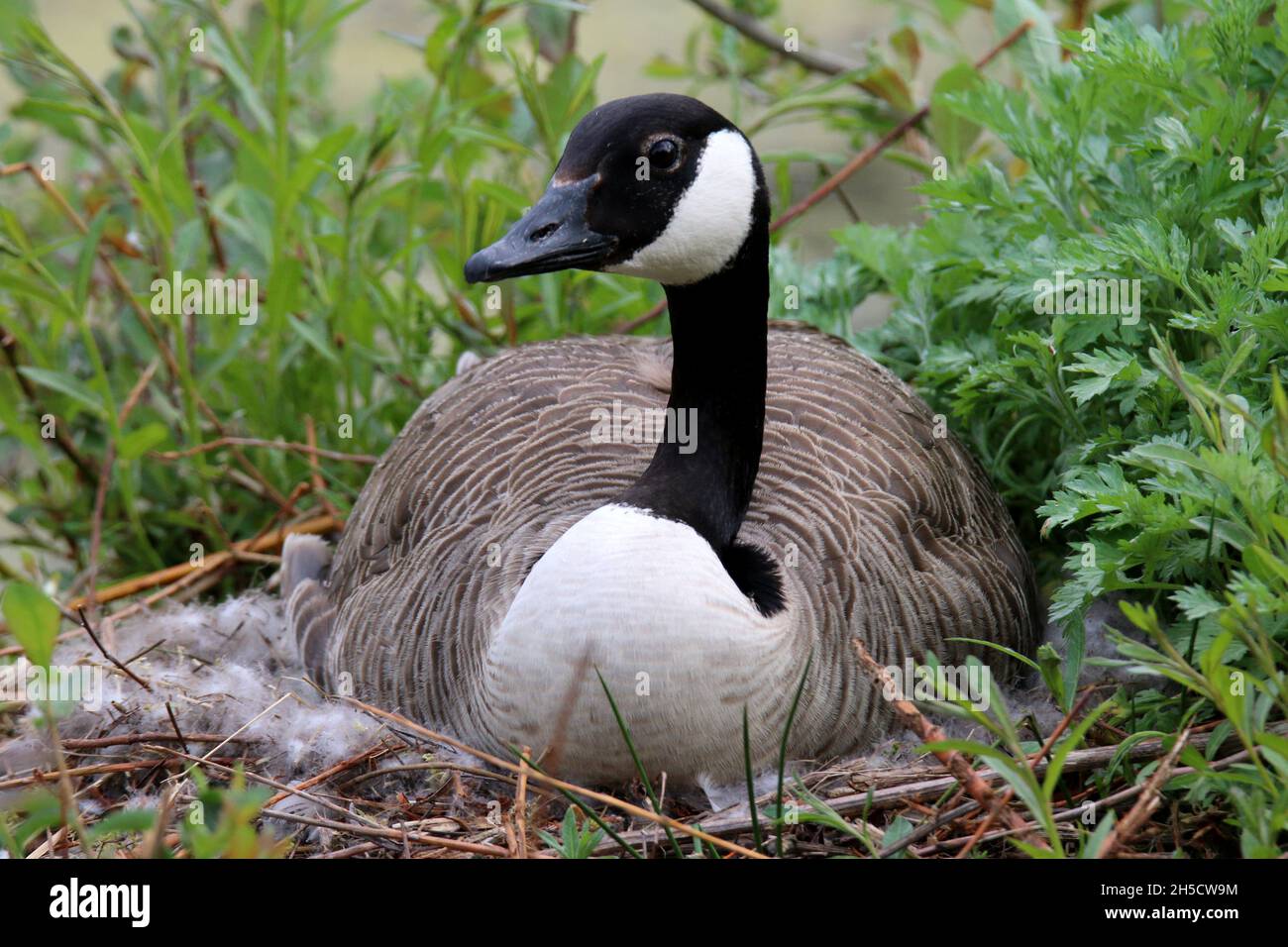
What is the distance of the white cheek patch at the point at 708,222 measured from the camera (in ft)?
9.78

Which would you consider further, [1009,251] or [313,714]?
[1009,251]

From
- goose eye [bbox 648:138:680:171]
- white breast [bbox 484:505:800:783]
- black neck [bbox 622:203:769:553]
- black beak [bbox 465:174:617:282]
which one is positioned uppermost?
goose eye [bbox 648:138:680:171]

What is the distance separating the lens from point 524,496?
3.42 meters

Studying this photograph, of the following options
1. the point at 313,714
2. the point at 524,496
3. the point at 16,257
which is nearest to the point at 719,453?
the point at 524,496

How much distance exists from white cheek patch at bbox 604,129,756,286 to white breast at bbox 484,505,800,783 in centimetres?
55

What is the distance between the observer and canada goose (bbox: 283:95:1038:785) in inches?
110

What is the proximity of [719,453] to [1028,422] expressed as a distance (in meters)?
1.14

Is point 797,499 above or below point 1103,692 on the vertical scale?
above

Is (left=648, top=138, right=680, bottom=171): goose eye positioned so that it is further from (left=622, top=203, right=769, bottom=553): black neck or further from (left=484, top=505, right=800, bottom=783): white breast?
(left=484, top=505, right=800, bottom=783): white breast

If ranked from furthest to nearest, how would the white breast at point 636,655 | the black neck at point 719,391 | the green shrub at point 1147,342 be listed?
1. the black neck at point 719,391
2. the white breast at point 636,655
3. the green shrub at point 1147,342

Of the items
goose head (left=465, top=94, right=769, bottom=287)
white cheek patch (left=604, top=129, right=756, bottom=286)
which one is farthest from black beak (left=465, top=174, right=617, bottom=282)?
white cheek patch (left=604, top=129, right=756, bottom=286)

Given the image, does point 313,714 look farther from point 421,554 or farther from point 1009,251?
point 1009,251

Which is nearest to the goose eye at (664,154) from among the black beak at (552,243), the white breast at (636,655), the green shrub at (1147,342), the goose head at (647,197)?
the goose head at (647,197)

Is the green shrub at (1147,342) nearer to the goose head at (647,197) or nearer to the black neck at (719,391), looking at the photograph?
the black neck at (719,391)
